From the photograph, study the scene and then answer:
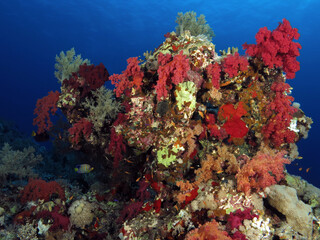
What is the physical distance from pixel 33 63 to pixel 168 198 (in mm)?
106046

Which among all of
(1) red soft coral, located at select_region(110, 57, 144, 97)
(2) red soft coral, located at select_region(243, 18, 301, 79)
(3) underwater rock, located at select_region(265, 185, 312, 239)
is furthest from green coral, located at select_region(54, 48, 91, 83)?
(3) underwater rock, located at select_region(265, 185, 312, 239)

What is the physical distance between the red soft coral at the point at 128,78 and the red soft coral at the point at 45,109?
230cm

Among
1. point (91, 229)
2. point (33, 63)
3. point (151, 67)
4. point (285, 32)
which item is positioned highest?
point (33, 63)

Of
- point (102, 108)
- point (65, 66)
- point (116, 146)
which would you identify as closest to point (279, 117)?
point (116, 146)

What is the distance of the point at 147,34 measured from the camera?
2849 inches

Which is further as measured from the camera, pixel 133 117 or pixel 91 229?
pixel 133 117

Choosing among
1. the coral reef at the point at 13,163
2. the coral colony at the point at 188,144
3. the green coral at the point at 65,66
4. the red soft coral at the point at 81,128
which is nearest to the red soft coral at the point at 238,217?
the coral colony at the point at 188,144

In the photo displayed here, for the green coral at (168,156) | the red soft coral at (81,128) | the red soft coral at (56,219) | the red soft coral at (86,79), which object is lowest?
the red soft coral at (56,219)

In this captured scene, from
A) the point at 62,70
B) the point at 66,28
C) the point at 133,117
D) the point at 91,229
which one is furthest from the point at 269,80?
the point at 66,28

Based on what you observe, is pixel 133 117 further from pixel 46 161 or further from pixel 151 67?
pixel 46 161

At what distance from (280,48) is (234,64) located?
123 centimetres

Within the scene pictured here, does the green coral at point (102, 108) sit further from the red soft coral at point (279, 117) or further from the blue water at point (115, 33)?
the blue water at point (115, 33)

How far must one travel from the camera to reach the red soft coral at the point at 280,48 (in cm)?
524

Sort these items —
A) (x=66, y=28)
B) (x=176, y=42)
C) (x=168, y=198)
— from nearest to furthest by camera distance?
(x=168, y=198)
(x=176, y=42)
(x=66, y=28)
